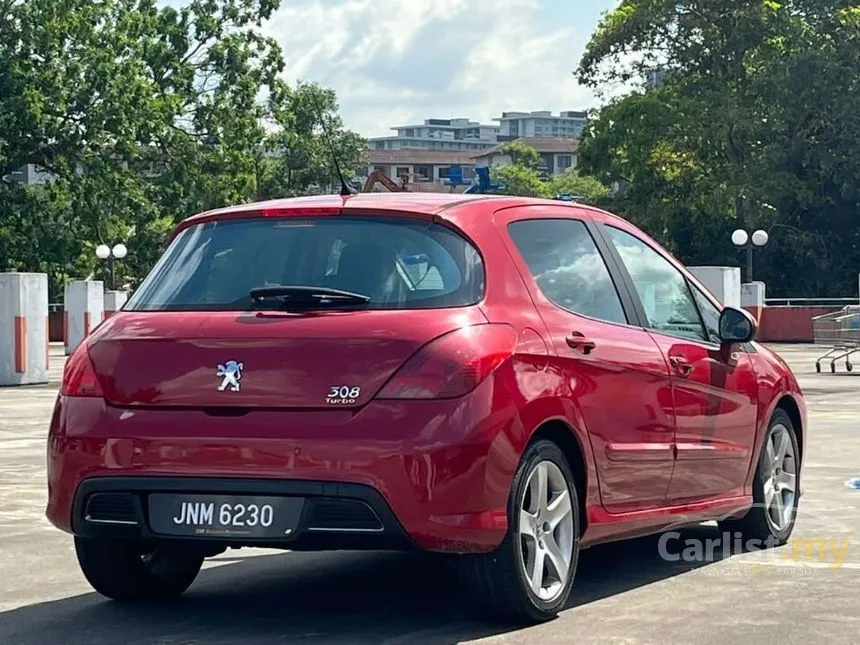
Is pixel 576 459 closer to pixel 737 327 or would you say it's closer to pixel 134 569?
pixel 737 327

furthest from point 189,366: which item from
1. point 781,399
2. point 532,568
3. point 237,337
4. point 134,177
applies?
point 134,177

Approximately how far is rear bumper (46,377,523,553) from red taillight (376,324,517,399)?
0.04 m

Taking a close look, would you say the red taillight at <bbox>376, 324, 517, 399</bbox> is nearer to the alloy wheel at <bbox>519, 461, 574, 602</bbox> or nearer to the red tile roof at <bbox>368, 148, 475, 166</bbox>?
the alloy wheel at <bbox>519, 461, 574, 602</bbox>

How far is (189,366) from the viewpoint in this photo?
602cm

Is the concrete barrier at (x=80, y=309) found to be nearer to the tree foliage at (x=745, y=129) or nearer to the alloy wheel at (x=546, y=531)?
the tree foliage at (x=745, y=129)

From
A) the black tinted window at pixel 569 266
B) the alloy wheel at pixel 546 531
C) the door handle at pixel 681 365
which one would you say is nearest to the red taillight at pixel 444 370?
the alloy wheel at pixel 546 531

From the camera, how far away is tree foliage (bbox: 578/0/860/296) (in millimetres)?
56125

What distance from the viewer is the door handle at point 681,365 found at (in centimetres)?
736

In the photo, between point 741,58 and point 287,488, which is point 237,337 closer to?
point 287,488

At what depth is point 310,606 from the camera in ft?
22.1

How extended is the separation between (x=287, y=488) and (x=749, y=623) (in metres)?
1.86

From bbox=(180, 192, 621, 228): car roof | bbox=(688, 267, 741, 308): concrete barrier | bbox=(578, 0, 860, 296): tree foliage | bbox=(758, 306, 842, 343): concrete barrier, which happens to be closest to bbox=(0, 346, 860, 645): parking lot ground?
bbox=(180, 192, 621, 228): car roof

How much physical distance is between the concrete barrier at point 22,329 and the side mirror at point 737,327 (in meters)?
20.7

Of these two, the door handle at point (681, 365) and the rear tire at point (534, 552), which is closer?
the rear tire at point (534, 552)
